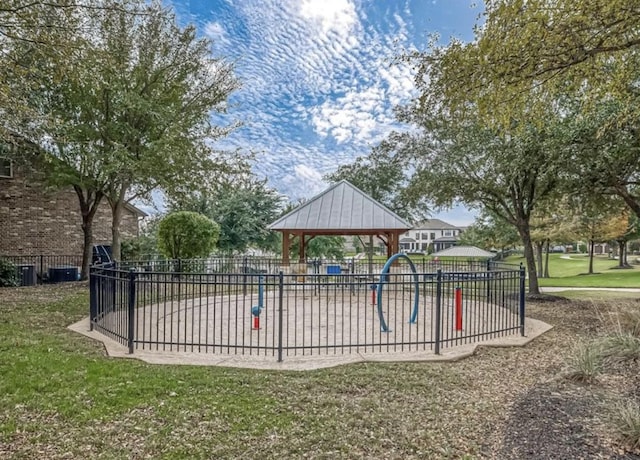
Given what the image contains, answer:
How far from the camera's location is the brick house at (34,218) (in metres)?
17.8

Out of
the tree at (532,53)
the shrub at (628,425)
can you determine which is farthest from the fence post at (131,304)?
the shrub at (628,425)

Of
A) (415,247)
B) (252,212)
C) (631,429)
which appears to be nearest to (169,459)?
(631,429)

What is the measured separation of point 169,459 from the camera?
330 centimetres

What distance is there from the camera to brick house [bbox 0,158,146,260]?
17812 mm

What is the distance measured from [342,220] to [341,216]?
0.98 feet

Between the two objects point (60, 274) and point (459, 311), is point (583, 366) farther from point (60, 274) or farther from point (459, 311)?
point (60, 274)

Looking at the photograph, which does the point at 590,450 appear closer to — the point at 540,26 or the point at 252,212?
the point at 540,26

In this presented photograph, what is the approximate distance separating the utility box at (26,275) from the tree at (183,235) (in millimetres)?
4725

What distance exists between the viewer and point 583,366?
17.3ft

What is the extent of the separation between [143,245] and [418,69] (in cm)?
2042

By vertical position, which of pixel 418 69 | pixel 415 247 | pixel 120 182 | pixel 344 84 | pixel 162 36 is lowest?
pixel 415 247

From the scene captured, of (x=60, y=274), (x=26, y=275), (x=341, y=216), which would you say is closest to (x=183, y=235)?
(x=60, y=274)

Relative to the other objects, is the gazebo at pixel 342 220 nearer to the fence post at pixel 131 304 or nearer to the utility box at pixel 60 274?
the fence post at pixel 131 304

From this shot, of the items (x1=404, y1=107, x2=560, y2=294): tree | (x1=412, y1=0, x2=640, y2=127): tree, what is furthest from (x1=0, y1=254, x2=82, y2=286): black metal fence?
(x1=412, y1=0, x2=640, y2=127): tree
